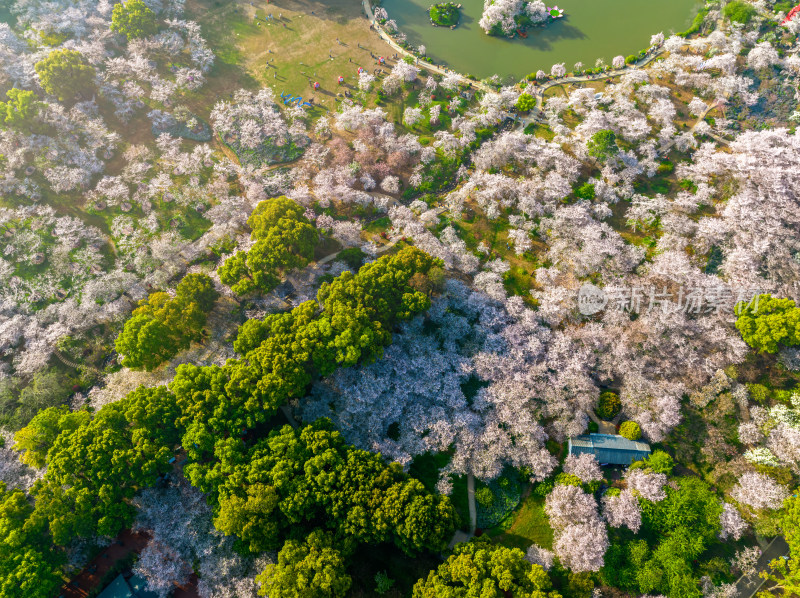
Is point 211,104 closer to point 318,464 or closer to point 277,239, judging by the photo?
point 277,239

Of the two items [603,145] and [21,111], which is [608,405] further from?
[21,111]

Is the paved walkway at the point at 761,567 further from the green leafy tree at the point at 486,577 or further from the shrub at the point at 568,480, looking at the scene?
the green leafy tree at the point at 486,577

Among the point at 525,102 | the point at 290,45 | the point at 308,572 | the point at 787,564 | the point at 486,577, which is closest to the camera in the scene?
the point at 308,572

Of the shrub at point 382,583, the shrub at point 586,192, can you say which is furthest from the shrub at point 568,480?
the shrub at point 586,192

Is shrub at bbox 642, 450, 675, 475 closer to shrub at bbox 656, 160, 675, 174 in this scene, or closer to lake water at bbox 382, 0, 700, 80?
shrub at bbox 656, 160, 675, 174

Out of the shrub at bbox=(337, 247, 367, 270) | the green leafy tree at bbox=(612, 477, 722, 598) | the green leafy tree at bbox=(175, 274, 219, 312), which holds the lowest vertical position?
the green leafy tree at bbox=(612, 477, 722, 598)

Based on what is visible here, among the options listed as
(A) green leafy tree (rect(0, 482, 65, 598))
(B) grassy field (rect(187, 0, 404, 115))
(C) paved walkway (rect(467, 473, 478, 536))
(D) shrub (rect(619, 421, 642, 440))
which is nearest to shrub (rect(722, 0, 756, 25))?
(B) grassy field (rect(187, 0, 404, 115))

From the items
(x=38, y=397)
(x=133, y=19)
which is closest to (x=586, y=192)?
(x=38, y=397)
